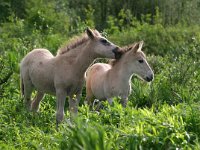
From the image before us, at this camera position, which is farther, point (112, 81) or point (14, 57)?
point (14, 57)

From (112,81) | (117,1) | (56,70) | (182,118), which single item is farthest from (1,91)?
(117,1)

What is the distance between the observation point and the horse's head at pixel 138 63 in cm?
1125

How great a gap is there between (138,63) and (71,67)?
128 cm

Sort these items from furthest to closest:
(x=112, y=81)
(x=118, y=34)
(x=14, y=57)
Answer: (x=118, y=34), (x=14, y=57), (x=112, y=81)

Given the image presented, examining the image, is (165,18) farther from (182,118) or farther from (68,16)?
(182,118)

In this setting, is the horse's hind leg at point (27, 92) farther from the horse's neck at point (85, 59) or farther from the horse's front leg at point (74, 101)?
the horse's neck at point (85, 59)

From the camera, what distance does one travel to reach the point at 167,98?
12.3 m

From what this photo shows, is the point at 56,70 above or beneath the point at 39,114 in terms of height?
above

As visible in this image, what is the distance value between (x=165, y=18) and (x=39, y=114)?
15.5 meters

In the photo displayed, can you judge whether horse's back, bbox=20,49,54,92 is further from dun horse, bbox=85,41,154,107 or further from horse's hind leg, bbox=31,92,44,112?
dun horse, bbox=85,41,154,107

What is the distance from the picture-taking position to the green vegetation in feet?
25.8

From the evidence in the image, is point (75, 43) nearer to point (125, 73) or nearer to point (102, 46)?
point (102, 46)

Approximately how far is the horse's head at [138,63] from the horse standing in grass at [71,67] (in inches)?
9.1

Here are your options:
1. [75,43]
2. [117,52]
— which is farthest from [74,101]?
[117,52]
